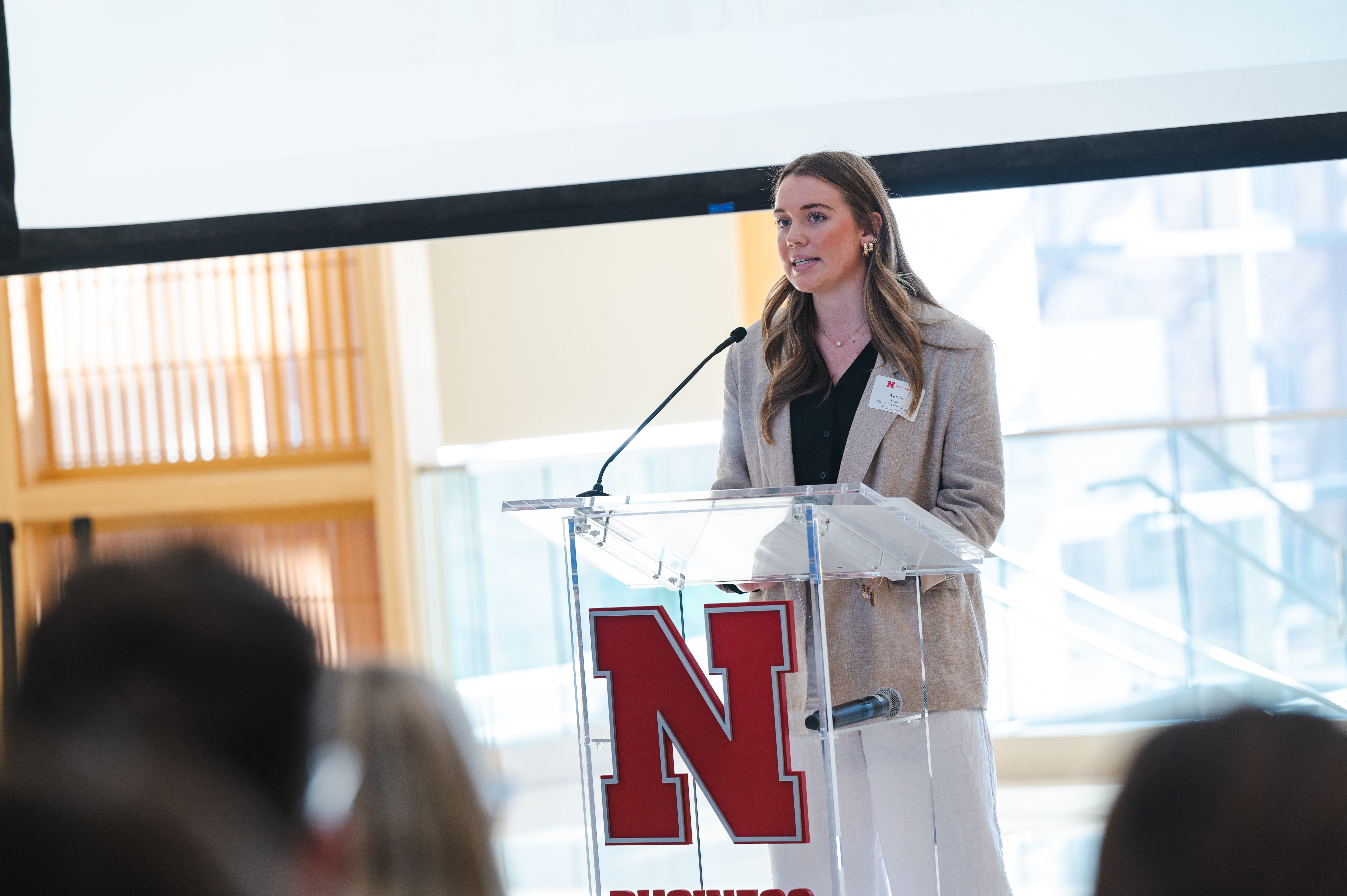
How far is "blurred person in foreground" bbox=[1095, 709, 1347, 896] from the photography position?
0.58 m

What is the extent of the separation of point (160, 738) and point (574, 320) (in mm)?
4639

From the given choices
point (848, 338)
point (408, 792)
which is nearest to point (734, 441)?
point (848, 338)

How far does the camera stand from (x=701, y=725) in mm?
1675

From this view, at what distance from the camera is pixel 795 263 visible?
84.1 inches

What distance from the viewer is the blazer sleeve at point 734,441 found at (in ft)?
7.42

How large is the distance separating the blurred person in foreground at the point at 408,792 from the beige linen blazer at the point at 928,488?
3.72 feet

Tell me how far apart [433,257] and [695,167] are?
266cm

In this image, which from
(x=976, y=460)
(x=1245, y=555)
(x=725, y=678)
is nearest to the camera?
(x=725, y=678)

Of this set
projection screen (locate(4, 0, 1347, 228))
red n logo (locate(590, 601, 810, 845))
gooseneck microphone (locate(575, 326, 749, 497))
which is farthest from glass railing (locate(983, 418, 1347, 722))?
red n logo (locate(590, 601, 810, 845))

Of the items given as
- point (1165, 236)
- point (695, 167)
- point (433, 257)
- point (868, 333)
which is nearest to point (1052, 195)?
point (1165, 236)

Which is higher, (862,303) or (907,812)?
(862,303)

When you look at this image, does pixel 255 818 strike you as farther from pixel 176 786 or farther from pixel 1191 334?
pixel 1191 334

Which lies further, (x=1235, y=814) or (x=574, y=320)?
(x=574, y=320)

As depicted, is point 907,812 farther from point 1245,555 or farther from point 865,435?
point 1245,555
